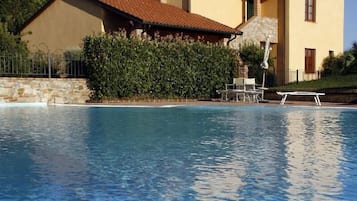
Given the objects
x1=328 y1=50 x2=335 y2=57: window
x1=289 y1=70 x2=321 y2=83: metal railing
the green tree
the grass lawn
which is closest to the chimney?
x1=289 y1=70 x2=321 y2=83: metal railing

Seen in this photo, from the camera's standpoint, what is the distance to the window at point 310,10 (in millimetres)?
33469

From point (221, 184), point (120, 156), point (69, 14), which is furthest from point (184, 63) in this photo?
point (221, 184)

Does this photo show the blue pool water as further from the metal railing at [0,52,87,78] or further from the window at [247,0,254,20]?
the window at [247,0,254,20]

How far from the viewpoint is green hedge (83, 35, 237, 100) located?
2180cm

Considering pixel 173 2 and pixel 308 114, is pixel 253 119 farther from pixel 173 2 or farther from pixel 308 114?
pixel 173 2

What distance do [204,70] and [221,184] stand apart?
59.1 feet

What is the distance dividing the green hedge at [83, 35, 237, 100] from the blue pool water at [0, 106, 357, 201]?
6.34 metres

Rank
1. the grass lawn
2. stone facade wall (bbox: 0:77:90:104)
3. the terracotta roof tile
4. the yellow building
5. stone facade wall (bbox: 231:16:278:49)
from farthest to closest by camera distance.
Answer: the yellow building < stone facade wall (bbox: 231:16:278:49) < the grass lawn < the terracotta roof tile < stone facade wall (bbox: 0:77:90:104)

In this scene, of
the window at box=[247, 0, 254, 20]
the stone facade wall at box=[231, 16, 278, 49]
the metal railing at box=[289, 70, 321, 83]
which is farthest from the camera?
the window at box=[247, 0, 254, 20]

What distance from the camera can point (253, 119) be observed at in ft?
51.8

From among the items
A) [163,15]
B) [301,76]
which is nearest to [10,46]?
[163,15]

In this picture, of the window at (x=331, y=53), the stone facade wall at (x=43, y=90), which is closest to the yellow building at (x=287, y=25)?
the window at (x=331, y=53)

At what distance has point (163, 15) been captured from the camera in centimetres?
2706

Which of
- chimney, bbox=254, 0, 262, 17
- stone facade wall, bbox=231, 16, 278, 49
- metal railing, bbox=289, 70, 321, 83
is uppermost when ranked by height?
chimney, bbox=254, 0, 262, 17
